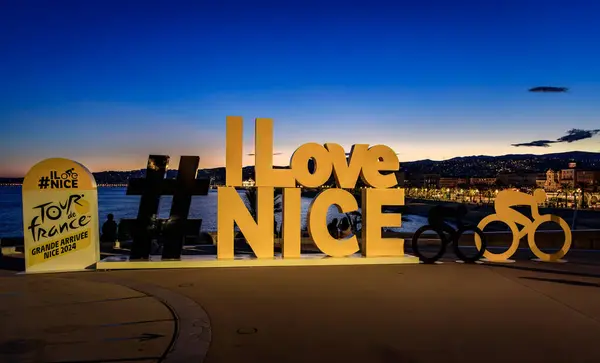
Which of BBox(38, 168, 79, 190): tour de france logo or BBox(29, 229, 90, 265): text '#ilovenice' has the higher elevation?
BBox(38, 168, 79, 190): tour de france logo

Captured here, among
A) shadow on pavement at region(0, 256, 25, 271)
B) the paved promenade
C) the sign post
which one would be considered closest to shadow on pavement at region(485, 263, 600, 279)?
the paved promenade

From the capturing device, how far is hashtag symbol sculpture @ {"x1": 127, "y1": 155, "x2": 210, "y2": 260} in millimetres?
10773

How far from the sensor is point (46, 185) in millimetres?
10094

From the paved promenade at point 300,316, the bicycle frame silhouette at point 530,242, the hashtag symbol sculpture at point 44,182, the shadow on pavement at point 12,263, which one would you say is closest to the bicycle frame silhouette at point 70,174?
the hashtag symbol sculpture at point 44,182

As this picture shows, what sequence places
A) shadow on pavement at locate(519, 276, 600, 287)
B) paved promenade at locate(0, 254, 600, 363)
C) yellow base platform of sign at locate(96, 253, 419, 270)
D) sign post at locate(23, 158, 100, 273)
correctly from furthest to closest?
1. yellow base platform of sign at locate(96, 253, 419, 270)
2. sign post at locate(23, 158, 100, 273)
3. shadow on pavement at locate(519, 276, 600, 287)
4. paved promenade at locate(0, 254, 600, 363)

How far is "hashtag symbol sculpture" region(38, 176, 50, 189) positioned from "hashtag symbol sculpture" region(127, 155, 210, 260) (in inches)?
68.2

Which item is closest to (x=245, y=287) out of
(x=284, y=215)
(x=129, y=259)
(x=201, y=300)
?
(x=201, y=300)

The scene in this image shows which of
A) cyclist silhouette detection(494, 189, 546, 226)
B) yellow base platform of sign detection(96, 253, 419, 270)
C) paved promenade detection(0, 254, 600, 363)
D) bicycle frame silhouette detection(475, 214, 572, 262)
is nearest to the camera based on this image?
paved promenade detection(0, 254, 600, 363)

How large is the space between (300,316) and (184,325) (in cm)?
174

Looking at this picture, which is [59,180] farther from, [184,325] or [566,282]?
[566,282]

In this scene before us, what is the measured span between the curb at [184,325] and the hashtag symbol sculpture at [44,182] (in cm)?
304

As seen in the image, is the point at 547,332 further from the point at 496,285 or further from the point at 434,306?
the point at 496,285

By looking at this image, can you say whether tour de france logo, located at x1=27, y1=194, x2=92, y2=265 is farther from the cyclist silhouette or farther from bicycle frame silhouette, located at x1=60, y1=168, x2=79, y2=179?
the cyclist silhouette

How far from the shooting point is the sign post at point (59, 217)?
32.8 ft
